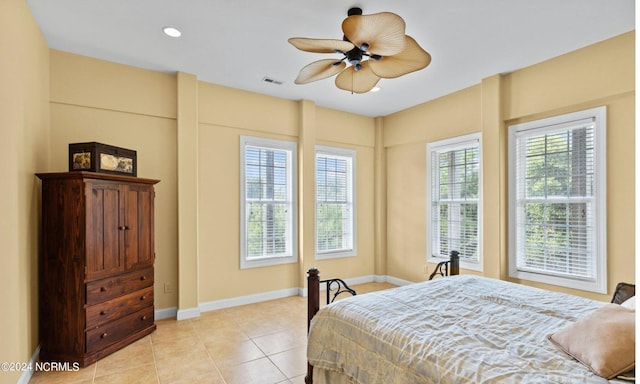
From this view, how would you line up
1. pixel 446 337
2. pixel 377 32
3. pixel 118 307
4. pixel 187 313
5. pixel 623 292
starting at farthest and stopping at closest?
pixel 187 313
pixel 118 307
pixel 623 292
pixel 377 32
pixel 446 337

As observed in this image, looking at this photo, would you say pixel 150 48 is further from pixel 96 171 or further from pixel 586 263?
pixel 586 263

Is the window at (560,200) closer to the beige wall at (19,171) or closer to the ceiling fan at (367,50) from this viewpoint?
the ceiling fan at (367,50)

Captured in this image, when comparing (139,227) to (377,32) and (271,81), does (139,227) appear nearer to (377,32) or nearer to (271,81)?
(271,81)

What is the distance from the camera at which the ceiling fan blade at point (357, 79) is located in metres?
2.80

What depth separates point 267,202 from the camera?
4.72m

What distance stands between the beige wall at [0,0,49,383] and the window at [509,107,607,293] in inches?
183

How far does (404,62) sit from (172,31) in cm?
206

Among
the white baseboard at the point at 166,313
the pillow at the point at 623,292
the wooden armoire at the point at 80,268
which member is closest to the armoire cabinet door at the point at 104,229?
the wooden armoire at the point at 80,268

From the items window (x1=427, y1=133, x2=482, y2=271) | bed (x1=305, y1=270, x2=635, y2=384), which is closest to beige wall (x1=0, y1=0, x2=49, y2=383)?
bed (x1=305, y1=270, x2=635, y2=384)

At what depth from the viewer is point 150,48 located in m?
3.30

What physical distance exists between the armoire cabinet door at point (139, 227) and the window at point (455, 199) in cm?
377

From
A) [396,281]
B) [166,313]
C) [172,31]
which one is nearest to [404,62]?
[172,31]

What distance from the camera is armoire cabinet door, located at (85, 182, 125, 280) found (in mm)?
2895

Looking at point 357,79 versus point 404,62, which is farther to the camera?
point 357,79
